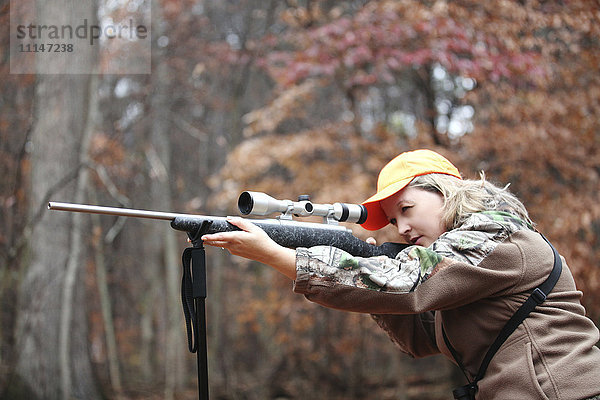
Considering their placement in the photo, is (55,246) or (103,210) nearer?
(103,210)

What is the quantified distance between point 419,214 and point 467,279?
0.46 metres

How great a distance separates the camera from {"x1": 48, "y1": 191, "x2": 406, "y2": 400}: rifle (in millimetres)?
2277

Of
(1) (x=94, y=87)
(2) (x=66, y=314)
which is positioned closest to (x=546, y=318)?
(2) (x=66, y=314)

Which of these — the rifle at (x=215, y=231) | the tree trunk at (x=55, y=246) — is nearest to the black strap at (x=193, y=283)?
the rifle at (x=215, y=231)

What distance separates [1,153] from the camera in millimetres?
8328

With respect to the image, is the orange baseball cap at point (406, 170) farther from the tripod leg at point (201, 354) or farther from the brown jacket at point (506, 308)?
the tripod leg at point (201, 354)

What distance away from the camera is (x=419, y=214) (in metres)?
2.73

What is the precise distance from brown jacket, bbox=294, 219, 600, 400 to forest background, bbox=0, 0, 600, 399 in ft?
14.9

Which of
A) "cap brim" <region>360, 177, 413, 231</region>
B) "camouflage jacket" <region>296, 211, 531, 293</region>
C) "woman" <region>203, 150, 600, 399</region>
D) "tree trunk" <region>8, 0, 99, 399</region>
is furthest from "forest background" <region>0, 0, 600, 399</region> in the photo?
"camouflage jacket" <region>296, 211, 531, 293</region>

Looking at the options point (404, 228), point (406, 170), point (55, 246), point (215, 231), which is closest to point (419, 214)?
point (404, 228)

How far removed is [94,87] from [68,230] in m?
1.87

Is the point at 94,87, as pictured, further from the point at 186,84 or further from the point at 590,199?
the point at 590,199

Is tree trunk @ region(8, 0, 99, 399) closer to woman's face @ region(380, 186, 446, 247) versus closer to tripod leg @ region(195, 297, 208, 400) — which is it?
tripod leg @ region(195, 297, 208, 400)

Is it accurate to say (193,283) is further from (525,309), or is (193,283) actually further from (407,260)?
(525,309)
